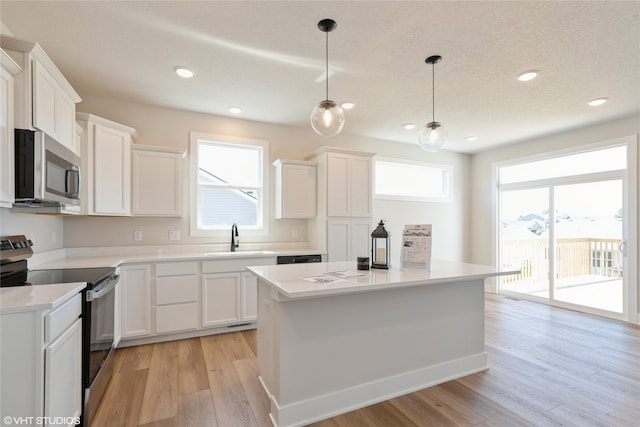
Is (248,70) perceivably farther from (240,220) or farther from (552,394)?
(552,394)

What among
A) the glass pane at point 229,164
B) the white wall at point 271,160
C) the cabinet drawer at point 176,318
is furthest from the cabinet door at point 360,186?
the cabinet drawer at point 176,318

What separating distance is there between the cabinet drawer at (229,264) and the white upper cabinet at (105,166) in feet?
3.48

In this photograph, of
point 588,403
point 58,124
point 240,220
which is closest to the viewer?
point 588,403

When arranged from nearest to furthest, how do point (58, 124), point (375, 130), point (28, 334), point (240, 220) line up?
point (28, 334) → point (58, 124) → point (240, 220) → point (375, 130)

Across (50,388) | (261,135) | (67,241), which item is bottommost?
(50,388)

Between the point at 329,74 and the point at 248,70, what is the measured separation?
0.78 m

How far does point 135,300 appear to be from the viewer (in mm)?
3088

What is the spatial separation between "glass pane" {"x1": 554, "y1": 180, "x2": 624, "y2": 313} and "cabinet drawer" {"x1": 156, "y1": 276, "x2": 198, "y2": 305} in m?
5.43

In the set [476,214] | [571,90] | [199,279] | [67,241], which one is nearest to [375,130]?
[571,90]

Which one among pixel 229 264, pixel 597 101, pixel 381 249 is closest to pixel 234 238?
pixel 229 264

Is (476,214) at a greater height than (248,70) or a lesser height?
lesser

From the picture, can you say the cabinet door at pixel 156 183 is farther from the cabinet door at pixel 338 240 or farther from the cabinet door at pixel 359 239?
the cabinet door at pixel 359 239

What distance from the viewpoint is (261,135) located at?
14.3ft

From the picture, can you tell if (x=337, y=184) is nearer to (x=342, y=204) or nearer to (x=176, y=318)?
(x=342, y=204)
